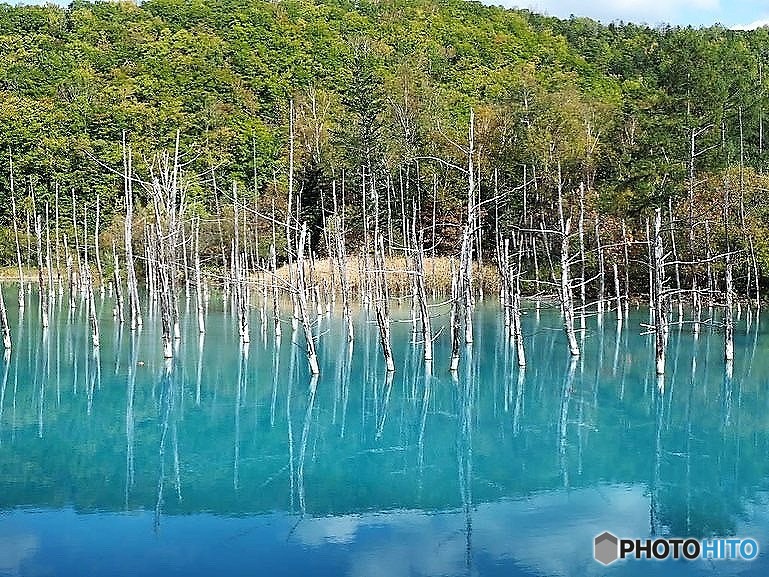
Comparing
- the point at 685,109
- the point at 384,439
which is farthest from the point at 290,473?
the point at 685,109

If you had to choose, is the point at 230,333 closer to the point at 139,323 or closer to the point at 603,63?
the point at 139,323

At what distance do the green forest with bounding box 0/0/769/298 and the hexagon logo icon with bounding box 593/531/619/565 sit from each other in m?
16.0

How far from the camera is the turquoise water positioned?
9.53 meters

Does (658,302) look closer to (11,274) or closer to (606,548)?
(606,548)

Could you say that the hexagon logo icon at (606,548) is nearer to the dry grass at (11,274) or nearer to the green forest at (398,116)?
the green forest at (398,116)

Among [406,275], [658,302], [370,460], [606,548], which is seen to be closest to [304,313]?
[370,460]

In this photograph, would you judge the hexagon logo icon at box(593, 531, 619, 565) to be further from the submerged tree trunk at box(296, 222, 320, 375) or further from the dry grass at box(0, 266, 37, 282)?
the dry grass at box(0, 266, 37, 282)

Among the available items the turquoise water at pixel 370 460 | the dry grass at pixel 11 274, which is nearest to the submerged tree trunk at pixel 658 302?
the turquoise water at pixel 370 460

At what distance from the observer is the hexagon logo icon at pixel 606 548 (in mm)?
9398

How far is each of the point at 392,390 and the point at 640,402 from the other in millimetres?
4548

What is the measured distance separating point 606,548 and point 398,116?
3606cm

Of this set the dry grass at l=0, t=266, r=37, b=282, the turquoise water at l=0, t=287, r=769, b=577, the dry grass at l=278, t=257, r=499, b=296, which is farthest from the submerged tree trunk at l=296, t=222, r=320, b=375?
the dry grass at l=0, t=266, r=37, b=282

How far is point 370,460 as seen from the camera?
13055 millimetres

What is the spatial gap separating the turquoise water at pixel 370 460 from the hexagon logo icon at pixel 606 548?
0.34 feet
